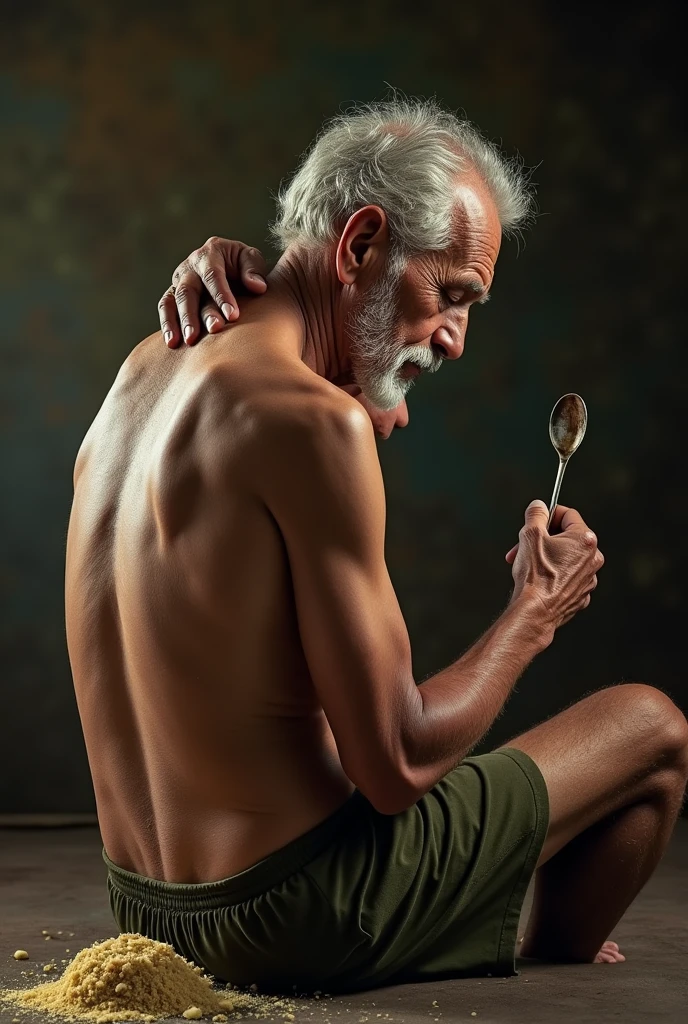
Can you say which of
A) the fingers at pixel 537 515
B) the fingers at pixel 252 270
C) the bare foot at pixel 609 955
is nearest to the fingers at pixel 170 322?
the fingers at pixel 252 270

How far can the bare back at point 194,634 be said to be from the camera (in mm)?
1697

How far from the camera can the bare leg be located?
1994 millimetres

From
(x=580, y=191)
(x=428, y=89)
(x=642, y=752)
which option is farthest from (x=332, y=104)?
(x=642, y=752)

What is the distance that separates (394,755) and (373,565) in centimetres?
25

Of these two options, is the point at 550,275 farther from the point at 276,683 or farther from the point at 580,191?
the point at 276,683

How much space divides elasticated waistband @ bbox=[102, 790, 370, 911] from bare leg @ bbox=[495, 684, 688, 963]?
0.33m

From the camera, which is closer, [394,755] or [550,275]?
[394,755]

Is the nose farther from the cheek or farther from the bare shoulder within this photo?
the bare shoulder

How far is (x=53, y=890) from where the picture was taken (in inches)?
118

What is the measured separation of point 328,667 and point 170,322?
0.60m

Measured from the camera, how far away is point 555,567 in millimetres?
1976

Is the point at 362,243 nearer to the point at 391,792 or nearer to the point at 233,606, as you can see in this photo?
the point at 233,606

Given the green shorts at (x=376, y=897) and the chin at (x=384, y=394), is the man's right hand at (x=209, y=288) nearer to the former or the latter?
the chin at (x=384, y=394)

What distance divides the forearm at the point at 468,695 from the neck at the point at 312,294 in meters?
0.50
